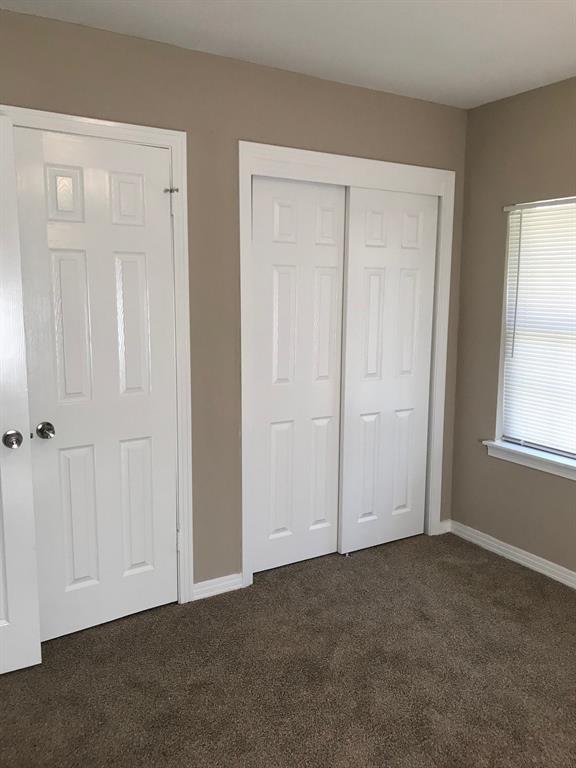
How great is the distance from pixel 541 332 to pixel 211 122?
193 cm

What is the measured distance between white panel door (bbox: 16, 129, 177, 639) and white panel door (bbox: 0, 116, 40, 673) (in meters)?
0.16

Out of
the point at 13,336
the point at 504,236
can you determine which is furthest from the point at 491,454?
the point at 13,336

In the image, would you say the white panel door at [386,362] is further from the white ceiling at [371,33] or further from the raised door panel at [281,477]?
the white ceiling at [371,33]

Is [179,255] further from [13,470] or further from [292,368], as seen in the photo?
[13,470]

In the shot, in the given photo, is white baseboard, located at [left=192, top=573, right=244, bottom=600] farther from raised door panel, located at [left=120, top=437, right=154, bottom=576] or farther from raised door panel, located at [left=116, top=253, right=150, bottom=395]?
raised door panel, located at [left=116, top=253, right=150, bottom=395]

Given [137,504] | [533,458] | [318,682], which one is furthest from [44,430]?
[533,458]

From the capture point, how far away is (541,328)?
3.19 m

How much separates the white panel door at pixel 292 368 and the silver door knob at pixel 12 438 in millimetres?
1062

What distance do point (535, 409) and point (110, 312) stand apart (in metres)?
2.21

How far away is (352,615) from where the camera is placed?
2820 millimetres

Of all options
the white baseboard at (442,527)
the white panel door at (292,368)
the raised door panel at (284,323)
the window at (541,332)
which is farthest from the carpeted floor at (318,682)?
the raised door panel at (284,323)

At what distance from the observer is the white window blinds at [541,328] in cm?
305

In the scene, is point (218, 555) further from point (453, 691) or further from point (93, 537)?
point (453, 691)

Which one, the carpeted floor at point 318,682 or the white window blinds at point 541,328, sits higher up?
the white window blinds at point 541,328
